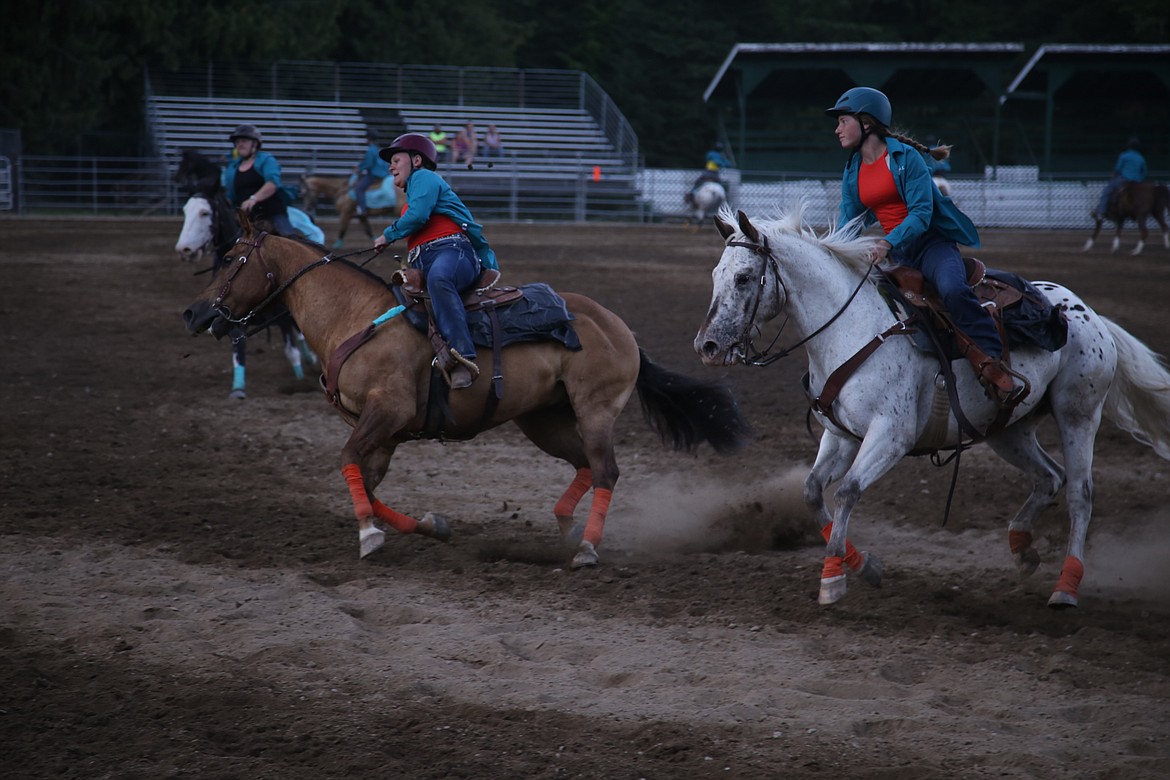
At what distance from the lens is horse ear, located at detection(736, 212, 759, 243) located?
218 inches

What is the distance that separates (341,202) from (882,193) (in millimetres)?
19051

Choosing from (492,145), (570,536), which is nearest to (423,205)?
(570,536)

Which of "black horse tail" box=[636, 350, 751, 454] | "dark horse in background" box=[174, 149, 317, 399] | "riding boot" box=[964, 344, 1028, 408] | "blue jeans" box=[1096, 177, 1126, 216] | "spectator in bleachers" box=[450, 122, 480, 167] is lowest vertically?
"black horse tail" box=[636, 350, 751, 454]

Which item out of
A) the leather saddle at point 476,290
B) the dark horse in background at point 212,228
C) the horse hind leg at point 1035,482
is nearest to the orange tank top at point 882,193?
the horse hind leg at point 1035,482

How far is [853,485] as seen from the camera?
5.66 meters

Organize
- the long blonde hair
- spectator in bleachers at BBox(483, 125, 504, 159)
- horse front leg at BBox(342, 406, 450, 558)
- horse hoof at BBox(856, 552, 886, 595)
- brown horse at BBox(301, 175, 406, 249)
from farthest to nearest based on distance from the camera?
spectator in bleachers at BBox(483, 125, 504, 159) → brown horse at BBox(301, 175, 406, 249) → horse front leg at BBox(342, 406, 450, 558) → horse hoof at BBox(856, 552, 886, 595) → the long blonde hair

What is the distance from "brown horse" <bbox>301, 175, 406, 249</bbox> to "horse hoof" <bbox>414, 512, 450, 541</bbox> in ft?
48.6

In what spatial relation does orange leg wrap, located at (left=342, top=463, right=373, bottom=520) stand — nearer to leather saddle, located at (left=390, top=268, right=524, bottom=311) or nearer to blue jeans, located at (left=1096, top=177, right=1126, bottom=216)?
leather saddle, located at (left=390, top=268, right=524, bottom=311)

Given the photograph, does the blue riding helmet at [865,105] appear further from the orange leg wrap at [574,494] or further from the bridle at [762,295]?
the orange leg wrap at [574,494]

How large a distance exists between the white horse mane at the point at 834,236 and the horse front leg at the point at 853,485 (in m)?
0.87

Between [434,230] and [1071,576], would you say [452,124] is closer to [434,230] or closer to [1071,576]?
[434,230]

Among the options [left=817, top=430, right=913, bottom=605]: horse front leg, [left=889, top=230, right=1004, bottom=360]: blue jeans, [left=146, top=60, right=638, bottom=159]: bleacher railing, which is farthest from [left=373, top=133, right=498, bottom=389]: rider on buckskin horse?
[left=146, top=60, right=638, bottom=159]: bleacher railing

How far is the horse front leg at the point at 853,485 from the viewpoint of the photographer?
18.6ft

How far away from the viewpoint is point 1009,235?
3134 centimetres
